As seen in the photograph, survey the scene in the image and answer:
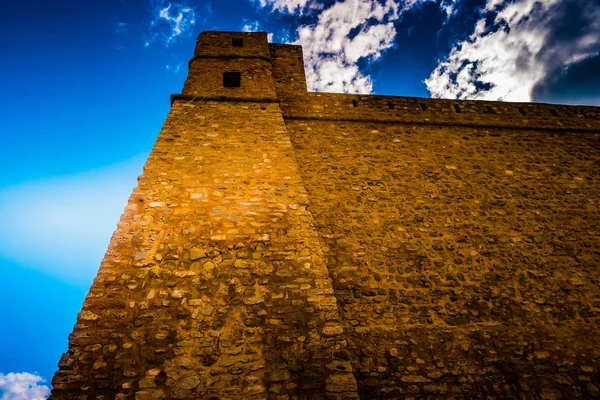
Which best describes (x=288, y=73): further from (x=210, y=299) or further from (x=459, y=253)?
(x=210, y=299)

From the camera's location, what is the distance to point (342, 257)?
475 cm

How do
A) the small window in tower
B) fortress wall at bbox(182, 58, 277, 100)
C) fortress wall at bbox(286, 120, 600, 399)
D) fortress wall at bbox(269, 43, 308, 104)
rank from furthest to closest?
fortress wall at bbox(269, 43, 308, 104)
the small window in tower
fortress wall at bbox(182, 58, 277, 100)
fortress wall at bbox(286, 120, 600, 399)

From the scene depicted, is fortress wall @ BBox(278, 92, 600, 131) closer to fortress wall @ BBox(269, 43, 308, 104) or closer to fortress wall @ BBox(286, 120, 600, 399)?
fortress wall @ BBox(269, 43, 308, 104)

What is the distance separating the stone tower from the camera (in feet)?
9.25

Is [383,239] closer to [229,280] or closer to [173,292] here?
[229,280]

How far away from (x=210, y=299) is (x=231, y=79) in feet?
20.1

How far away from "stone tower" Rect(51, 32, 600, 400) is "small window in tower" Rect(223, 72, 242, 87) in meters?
0.05

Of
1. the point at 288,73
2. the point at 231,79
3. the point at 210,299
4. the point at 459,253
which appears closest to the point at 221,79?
the point at 231,79

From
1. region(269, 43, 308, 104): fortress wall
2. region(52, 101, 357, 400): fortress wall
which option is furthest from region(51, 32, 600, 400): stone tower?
region(269, 43, 308, 104): fortress wall

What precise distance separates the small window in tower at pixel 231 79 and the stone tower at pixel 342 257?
0.05m

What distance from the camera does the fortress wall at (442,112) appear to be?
23.9 feet

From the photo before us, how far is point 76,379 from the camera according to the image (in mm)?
2535

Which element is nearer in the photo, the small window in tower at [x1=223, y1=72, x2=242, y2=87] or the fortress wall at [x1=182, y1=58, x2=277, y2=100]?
the fortress wall at [x1=182, y1=58, x2=277, y2=100]

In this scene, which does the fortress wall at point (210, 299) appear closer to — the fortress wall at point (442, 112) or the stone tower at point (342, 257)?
the stone tower at point (342, 257)
